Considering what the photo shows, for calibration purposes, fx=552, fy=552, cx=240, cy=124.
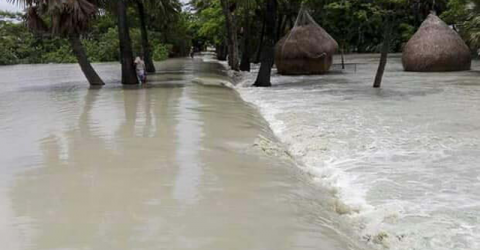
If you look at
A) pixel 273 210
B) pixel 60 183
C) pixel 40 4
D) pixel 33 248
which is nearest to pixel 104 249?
pixel 33 248

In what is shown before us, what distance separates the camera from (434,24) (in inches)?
992

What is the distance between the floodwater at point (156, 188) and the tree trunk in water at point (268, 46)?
363 inches

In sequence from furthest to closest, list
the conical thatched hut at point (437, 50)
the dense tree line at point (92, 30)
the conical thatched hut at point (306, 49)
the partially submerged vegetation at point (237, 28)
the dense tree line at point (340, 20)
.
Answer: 1. the conical thatched hut at point (306, 49)
2. the conical thatched hut at point (437, 50)
3. the dense tree line at point (340, 20)
4. the partially submerged vegetation at point (237, 28)
5. the dense tree line at point (92, 30)

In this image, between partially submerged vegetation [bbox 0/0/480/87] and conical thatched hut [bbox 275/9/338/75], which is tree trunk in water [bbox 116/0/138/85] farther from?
conical thatched hut [bbox 275/9/338/75]

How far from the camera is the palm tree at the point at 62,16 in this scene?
690 inches

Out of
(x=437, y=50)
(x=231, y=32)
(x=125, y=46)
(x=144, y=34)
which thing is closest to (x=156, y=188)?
(x=125, y=46)

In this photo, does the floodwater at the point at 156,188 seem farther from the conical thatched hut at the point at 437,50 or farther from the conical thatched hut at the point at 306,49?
the conical thatched hut at the point at 437,50

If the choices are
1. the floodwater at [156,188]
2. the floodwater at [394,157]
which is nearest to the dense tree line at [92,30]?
the floodwater at [394,157]

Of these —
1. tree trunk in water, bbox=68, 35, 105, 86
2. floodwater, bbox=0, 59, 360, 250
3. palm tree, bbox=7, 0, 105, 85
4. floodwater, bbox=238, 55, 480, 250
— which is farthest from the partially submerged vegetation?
floodwater, bbox=0, 59, 360, 250

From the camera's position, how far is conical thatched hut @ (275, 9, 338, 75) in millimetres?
25438

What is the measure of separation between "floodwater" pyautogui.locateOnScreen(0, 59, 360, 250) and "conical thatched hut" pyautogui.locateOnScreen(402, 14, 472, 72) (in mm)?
16020

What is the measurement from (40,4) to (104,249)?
50.4 feet

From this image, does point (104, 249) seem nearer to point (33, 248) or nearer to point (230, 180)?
point (33, 248)

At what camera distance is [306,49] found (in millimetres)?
25375
